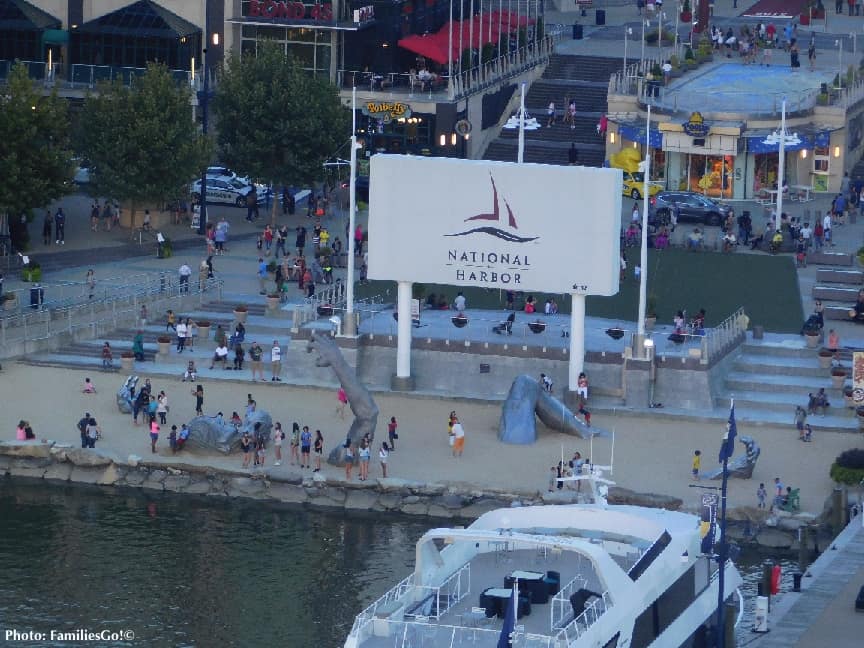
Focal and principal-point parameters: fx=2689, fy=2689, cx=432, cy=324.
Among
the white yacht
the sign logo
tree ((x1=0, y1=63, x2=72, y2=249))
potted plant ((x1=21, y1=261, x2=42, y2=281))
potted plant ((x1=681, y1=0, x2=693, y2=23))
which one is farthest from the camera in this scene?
potted plant ((x1=681, y1=0, x2=693, y2=23))

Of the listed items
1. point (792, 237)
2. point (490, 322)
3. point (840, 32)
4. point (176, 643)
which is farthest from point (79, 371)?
point (840, 32)

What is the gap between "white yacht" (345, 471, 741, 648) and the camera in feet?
189

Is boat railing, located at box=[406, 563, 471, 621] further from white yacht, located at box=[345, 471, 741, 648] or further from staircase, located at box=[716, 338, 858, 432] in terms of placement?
staircase, located at box=[716, 338, 858, 432]

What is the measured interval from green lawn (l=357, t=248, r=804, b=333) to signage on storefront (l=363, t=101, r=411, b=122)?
1731cm

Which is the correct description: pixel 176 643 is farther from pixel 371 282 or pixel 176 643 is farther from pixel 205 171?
pixel 205 171

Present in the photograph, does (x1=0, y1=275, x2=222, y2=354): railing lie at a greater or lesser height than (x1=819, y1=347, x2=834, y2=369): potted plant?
greater

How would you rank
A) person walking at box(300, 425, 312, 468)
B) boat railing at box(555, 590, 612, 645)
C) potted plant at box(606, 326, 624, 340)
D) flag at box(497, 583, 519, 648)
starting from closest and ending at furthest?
1. flag at box(497, 583, 519, 648)
2. boat railing at box(555, 590, 612, 645)
3. person walking at box(300, 425, 312, 468)
4. potted plant at box(606, 326, 624, 340)

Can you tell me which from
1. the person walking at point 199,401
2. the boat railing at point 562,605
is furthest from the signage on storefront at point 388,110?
the boat railing at point 562,605

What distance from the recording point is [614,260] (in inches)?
3334

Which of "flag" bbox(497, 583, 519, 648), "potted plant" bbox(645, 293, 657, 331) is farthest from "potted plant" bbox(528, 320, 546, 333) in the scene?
"flag" bbox(497, 583, 519, 648)

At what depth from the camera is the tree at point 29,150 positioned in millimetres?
100938

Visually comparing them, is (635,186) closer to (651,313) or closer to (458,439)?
(651,313)

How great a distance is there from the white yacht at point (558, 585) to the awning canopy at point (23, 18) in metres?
61.6

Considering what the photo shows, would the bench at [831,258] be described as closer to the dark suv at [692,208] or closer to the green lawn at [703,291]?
the green lawn at [703,291]
